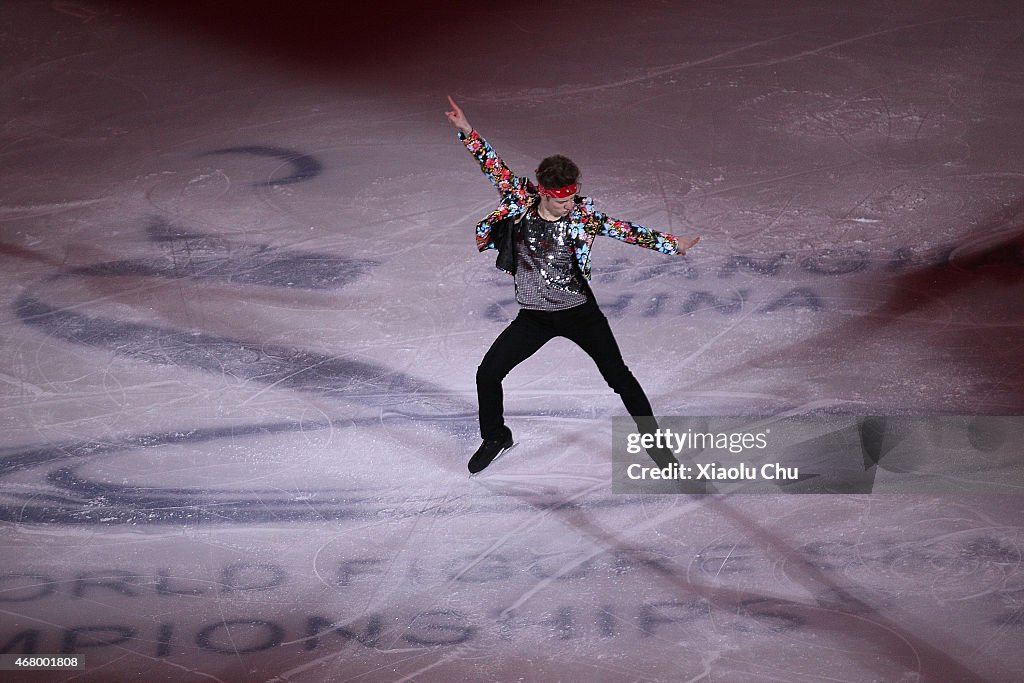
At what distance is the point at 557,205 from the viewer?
3.64m

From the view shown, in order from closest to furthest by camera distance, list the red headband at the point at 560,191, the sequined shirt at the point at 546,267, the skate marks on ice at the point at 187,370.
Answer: the red headband at the point at 560,191
the sequined shirt at the point at 546,267
the skate marks on ice at the point at 187,370

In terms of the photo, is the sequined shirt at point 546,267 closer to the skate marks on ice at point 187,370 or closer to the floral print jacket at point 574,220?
the floral print jacket at point 574,220

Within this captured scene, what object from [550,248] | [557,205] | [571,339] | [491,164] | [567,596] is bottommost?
[567,596]

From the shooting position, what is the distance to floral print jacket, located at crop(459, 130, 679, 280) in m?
3.66

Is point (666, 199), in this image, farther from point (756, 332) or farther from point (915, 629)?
point (915, 629)

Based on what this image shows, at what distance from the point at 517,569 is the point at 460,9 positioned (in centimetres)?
550

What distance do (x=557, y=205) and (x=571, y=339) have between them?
0.59 meters

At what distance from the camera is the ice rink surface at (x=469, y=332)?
3760mm

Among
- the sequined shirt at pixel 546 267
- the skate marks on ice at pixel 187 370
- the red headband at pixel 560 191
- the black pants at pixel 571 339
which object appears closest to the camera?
the red headband at pixel 560 191

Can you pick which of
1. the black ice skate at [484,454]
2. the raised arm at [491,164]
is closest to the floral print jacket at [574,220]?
the raised arm at [491,164]

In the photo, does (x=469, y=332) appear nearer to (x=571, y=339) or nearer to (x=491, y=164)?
(x=571, y=339)

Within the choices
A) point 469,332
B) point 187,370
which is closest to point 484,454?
point 469,332

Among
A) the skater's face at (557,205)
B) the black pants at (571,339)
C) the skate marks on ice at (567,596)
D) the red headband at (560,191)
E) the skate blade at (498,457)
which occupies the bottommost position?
the skate marks on ice at (567,596)

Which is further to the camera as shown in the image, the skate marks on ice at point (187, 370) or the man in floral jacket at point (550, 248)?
the skate marks on ice at point (187, 370)
